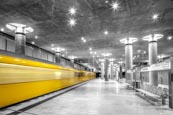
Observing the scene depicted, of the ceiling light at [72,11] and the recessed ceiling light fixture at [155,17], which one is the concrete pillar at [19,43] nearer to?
the ceiling light at [72,11]

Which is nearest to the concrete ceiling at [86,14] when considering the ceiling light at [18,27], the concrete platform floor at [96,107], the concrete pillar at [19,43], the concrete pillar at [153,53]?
the ceiling light at [18,27]

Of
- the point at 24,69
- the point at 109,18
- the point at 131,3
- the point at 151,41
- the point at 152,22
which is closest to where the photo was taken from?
the point at 24,69

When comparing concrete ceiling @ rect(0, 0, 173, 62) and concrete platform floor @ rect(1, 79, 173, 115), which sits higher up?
concrete ceiling @ rect(0, 0, 173, 62)

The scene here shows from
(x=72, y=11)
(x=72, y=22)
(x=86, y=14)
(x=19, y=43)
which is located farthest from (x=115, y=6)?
(x=19, y=43)

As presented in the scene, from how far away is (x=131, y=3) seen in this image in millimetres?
10023

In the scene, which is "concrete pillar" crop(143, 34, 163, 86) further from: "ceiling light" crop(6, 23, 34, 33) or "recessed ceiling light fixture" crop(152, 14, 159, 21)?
"ceiling light" crop(6, 23, 34, 33)

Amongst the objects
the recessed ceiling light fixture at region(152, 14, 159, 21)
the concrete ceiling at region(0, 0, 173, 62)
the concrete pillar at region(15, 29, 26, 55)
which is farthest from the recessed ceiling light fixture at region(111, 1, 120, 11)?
the concrete pillar at region(15, 29, 26, 55)

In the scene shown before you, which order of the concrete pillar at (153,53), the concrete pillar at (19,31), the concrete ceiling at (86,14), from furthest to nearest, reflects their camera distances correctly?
1. the concrete pillar at (153,53)
2. the concrete pillar at (19,31)
3. the concrete ceiling at (86,14)

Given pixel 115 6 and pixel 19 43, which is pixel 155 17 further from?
pixel 19 43

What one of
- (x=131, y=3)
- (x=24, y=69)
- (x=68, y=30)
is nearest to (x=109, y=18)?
(x=131, y=3)

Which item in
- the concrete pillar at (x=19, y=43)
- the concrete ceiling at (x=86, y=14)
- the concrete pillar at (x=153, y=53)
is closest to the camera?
the concrete ceiling at (x=86, y=14)

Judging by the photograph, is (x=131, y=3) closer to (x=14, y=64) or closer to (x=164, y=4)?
(x=164, y=4)

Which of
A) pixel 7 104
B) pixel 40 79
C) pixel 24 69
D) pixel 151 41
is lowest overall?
pixel 7 104

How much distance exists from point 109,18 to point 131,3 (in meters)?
3.10
